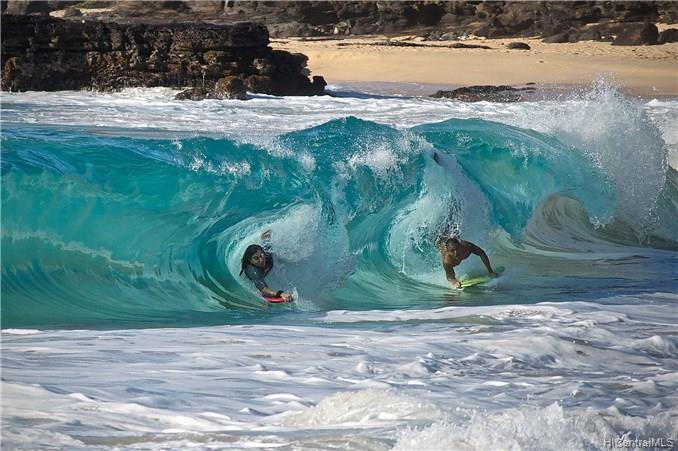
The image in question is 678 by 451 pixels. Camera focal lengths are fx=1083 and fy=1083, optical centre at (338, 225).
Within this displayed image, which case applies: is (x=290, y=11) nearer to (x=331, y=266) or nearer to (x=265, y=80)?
(x=265, y=80)

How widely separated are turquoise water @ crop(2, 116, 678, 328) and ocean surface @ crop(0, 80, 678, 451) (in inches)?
0.8

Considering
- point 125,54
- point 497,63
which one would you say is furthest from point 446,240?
point 497,63

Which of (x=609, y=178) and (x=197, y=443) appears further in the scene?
(x=609, y=178)

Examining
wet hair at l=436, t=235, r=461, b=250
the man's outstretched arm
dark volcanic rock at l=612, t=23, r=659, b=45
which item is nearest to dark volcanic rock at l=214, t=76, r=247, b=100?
wet hair at l=436, t=235, r=461, b=250

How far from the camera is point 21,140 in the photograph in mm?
8938

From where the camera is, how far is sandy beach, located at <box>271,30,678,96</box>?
2539 centimetres

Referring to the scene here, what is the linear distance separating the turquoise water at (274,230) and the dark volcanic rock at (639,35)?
21.2 meters

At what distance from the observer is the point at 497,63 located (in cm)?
2794

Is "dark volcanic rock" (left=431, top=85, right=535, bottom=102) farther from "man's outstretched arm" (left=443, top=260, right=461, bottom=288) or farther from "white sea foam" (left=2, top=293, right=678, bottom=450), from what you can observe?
"white sea foam" (left=2, top=293, right=678, bottom=450)

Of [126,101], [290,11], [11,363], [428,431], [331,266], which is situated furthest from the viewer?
[290,11]

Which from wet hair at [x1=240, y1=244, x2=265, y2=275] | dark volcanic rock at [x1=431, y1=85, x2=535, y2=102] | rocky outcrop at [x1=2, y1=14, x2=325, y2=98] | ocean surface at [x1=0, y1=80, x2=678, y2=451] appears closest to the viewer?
ocean surface at [x1=0, y1=80, x2=678, y2=451]

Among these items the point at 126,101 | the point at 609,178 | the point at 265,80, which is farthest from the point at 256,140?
the point at 265,80

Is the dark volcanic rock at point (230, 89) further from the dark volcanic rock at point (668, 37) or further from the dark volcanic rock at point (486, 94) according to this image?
the dark volcanic rock at point (668, 37)

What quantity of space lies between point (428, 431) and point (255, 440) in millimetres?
682
